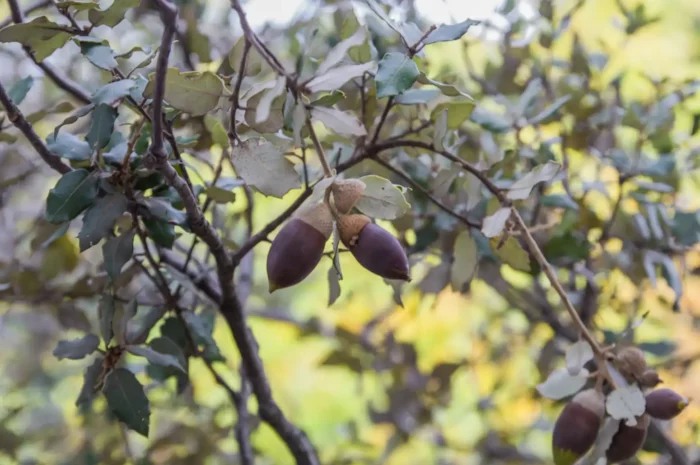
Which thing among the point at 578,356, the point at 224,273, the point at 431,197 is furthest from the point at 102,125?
the point at 578,356

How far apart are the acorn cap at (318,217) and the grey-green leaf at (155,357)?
20 centimetres

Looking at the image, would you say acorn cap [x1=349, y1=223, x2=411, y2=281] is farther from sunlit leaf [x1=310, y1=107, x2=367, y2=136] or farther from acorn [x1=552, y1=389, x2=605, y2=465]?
acorn [x1=552, y1=389, x2=605, y2=465]

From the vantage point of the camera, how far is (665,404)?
61cm

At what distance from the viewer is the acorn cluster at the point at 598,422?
60 cm

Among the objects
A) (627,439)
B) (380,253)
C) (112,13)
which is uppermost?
(112,13)

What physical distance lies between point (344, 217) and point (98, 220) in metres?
0.18

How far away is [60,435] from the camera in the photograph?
126cm

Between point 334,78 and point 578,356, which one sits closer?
point 334,78

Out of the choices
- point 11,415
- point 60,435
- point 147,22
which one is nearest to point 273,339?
point 60,435

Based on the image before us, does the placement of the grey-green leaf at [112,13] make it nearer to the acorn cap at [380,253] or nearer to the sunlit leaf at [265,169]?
the sunlit leaf at [265,169]

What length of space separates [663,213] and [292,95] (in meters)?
0.60

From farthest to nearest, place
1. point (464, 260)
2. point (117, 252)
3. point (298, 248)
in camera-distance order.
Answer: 1. point (464, 260)
2. point (117, 252)
3. point (298, 248)

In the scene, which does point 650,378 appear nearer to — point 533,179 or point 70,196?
point 533,179

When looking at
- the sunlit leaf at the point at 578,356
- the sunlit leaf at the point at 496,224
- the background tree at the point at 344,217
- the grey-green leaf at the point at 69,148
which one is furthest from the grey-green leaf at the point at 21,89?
the sunlit leaf at the point at 578,356
